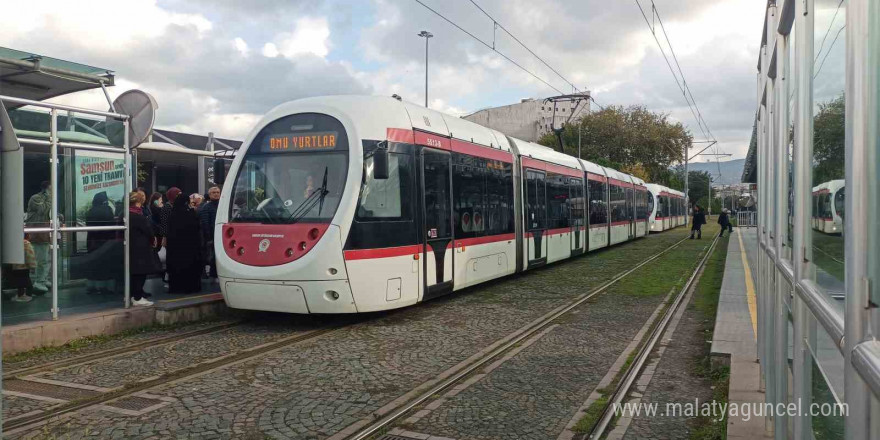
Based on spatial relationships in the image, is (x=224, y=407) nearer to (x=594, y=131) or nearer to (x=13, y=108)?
(x=13, y=108)

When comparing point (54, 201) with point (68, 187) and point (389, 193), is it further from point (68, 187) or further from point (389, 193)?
point (389, 193)

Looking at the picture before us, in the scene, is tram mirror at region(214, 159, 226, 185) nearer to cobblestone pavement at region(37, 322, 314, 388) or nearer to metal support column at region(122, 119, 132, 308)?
metal support column at region(122, 119, 132, 308)

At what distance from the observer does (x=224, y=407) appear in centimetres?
526

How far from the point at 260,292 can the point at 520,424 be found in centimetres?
453

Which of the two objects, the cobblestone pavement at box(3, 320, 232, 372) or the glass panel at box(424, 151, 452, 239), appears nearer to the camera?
the cobblestone pavement at box(3, 320, 232, 372)

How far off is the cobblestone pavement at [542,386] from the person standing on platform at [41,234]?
17.0 ft

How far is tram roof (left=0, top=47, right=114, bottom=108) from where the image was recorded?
24.3 ft

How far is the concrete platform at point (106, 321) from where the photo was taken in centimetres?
719

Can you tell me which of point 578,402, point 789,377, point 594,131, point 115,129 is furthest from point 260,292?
point 594,131

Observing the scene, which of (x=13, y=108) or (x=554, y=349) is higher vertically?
(x=13, y=108)

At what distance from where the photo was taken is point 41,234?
7754 millimetres

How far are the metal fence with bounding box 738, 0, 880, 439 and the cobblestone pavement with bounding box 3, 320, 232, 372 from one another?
678 cm

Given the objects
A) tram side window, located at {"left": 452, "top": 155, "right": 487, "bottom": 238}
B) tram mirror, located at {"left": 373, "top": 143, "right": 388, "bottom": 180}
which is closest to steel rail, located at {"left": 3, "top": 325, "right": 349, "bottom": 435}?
tram mirror, located at {"left": 373, "top": 143, "right": 388, "bottom": 180}

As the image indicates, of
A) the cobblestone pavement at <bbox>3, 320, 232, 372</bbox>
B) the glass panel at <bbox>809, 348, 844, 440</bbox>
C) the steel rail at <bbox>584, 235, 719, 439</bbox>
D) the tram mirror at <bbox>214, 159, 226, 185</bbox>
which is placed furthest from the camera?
the tram mirror at <bbox>214, 159, 226, 185</bbox>
